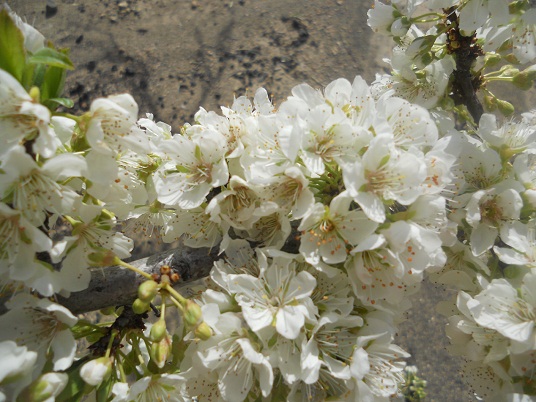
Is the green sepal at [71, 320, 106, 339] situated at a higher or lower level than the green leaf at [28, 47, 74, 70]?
lower

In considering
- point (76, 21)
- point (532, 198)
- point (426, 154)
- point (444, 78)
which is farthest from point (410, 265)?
point (76, 21)

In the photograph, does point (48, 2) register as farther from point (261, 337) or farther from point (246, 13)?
point (261, 337)

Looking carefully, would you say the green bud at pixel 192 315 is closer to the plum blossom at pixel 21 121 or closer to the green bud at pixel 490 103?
the plum blossom at pixel 21 121

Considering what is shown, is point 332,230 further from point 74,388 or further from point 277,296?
point 74,388

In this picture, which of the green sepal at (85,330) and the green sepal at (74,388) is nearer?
the green sepal at (74,388)

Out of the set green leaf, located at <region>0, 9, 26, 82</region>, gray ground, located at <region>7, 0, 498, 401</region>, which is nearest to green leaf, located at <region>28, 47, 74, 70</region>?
green leaf, located at <region>0, 9, 26, 82</region>

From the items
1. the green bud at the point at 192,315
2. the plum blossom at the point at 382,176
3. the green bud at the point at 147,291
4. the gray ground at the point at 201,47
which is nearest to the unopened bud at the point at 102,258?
the green bud at the point at 147,291

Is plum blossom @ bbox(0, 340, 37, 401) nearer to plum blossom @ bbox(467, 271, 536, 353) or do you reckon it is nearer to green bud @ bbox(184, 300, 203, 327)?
green bud @ bbox(184, 300, 203, 327)

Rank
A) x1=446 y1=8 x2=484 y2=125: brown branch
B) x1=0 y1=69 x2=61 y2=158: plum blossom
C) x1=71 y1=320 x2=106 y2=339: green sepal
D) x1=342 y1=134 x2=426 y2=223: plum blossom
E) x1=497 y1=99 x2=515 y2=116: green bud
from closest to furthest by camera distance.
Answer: x1=0 y1=69 x2=61 y2=158: plum blossom
x1=342 y1=134 x2=426 y2=223: plum blossom
x1=71 y1=320 x2=106 y2=339: green sepal
x1=446 y1=8 x2=484 y2=125: brown branch
x1=497 y1=99 x2=515 y2=116: green bud
